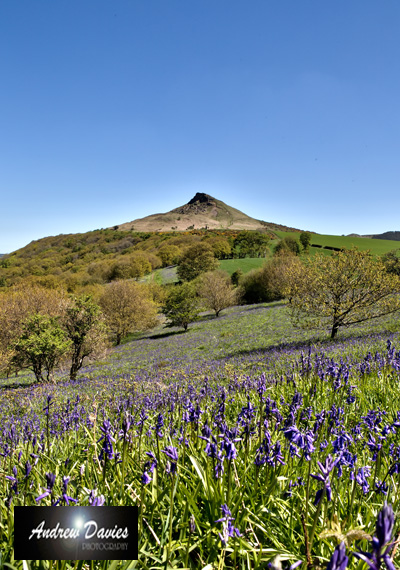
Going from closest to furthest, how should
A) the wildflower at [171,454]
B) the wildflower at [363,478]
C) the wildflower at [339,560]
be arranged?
the wildflower at [339,560] < the wildflower at [171,454] < the wildflower at [363,478]

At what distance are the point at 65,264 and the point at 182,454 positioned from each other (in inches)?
4575

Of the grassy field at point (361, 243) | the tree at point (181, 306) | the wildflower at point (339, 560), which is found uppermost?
the grassy field at point (361, 243)

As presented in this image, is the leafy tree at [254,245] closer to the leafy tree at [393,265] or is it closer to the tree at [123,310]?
the leafy tree at [393,265]

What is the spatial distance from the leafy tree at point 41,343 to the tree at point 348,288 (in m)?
14.9

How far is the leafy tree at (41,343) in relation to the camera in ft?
63.3

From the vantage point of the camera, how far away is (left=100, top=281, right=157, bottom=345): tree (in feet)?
158

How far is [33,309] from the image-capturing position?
34.4 meters

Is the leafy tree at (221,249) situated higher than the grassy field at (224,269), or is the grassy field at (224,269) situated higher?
the leafy tree at (221,249)

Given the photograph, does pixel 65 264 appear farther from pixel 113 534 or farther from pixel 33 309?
pixel 113 534

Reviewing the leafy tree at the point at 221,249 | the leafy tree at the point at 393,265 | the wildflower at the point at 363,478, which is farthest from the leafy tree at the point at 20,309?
the leafy tree at the point at 221,249

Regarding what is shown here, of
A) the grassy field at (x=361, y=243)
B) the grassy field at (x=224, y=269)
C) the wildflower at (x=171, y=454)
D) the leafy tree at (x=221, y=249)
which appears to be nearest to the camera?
the wildflower at (x=171, y=454)

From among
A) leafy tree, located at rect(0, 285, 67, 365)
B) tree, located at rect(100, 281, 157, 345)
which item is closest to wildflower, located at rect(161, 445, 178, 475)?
leafy tree, located at rect(0, 285, 67, 365)

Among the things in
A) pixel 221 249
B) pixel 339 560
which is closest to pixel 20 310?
pixel 339 560

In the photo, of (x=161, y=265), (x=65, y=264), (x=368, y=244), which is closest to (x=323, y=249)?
(x=368, y=244)
